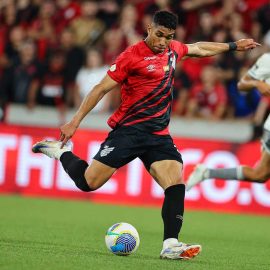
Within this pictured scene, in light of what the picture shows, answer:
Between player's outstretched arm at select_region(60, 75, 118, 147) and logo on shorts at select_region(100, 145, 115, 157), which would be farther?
logo on shorts at select_region(100, 145, 115, 157)

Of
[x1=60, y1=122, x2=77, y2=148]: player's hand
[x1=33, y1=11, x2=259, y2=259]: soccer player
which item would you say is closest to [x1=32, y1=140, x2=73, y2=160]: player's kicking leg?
[x1=33, y1=11, x2=259, y2=259]: soccer player

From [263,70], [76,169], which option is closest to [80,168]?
[76,169]

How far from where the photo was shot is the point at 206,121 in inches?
605

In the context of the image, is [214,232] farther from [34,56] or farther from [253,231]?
[34,56]

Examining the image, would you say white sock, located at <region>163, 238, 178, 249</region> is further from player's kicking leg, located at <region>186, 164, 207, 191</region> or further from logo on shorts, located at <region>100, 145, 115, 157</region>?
player's kicking leg, located at <region>186, 164, 207, 191</region>

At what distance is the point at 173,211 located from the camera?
7770 mm

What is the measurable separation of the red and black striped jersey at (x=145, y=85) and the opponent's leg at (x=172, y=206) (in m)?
0.35

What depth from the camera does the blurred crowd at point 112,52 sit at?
15500 mm

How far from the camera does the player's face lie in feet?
24.9

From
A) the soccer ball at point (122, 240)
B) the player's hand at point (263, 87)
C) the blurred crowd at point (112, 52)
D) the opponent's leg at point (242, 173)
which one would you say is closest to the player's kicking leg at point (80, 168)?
the soccer ball at point (122, 240)

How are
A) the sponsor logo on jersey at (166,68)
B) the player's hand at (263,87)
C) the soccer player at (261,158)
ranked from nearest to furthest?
the sponsor logo on jersey at (166,68) → the player's hand at (263,87) → the soccer player at (261,158)

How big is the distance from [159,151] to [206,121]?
7475 mm

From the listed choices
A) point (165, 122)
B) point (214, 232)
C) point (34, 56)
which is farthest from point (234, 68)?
point (165, 122)

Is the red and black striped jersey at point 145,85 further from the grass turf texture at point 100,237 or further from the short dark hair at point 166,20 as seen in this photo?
the grass turf texture at point 100,237
